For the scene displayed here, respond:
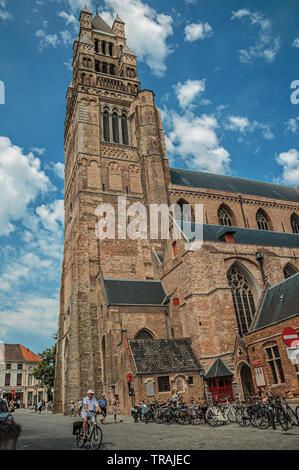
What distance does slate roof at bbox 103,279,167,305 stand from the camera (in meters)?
24.7

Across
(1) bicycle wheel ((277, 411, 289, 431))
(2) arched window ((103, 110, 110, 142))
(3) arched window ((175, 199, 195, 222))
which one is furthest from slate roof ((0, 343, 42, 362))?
(1) bicycle wheel ((277, 411, 289, 431))

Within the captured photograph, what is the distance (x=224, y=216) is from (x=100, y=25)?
1221 inches

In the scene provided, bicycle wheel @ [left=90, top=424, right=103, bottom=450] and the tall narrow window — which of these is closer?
bicycle wheel @ [left=90, top=424, right=103, bottom=450]

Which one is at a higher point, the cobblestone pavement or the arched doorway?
the arched doorway

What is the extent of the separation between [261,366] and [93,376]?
11.6m

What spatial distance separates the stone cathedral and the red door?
0.06 meters

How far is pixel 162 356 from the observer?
2084 cm

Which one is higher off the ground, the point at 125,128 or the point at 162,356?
the point at 125,128

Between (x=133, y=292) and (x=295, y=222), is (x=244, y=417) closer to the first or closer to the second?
(x=133, y=292)

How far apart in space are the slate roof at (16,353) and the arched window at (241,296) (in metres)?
52.9

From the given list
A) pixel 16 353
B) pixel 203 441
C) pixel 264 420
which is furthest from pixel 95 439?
pixel 16 353

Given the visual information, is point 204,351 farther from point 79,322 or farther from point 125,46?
point 125,46

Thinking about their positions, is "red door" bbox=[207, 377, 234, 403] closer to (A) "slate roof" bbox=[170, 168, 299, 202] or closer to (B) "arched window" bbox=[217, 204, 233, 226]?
(B) "arched window" bbox=[217, 204, 233, 226]
